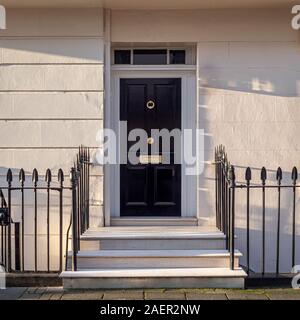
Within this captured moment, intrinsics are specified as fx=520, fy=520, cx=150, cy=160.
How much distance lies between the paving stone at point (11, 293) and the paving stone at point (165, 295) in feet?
4.30

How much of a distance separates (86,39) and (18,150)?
5.65 feet

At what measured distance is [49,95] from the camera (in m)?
6.88

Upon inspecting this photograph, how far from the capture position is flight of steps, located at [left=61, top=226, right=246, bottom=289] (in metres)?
5.39

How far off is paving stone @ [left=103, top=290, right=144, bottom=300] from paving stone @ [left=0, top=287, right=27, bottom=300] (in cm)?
90

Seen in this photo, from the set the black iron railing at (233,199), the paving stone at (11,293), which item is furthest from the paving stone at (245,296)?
the paving stone at (11,293)

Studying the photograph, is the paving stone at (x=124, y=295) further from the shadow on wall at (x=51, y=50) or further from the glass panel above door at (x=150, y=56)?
the glass panel above door at (x=150, y=56)

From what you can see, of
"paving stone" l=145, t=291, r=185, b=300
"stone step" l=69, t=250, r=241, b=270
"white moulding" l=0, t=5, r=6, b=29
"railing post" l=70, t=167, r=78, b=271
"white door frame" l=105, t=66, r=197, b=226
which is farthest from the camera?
"white door frame" l=105, t=66, r=197, b=226

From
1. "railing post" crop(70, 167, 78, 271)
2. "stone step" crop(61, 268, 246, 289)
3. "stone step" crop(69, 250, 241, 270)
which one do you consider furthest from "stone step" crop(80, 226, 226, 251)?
"stone step" crop(61, 268, 246, 289)

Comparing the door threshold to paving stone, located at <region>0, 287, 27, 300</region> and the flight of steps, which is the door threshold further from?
paving stone, located at <region>0, 287, 27, 300</region>

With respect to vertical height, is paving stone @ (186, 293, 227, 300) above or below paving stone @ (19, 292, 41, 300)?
above

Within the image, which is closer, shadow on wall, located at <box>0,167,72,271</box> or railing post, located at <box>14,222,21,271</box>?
railing post, located at <box>14,222,21,271</box>

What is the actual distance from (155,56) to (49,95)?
5.06 feet

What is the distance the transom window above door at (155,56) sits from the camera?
7137 mm

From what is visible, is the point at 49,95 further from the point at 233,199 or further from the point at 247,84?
the point at 233,199
